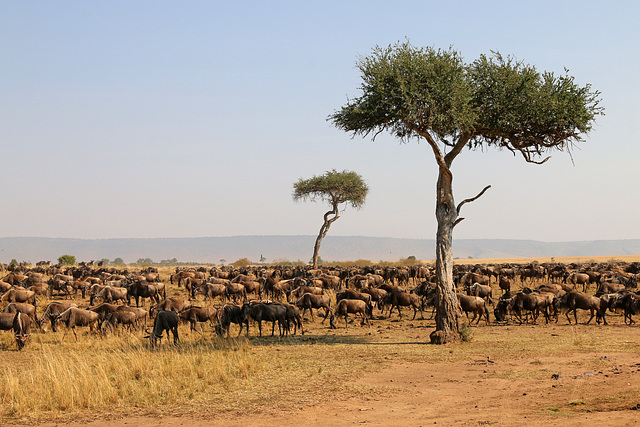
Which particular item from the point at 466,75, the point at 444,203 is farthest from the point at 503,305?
the point at 466,75

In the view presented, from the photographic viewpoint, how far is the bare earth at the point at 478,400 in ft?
30.5

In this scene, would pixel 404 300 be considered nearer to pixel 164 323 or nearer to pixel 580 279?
pixel 164 323

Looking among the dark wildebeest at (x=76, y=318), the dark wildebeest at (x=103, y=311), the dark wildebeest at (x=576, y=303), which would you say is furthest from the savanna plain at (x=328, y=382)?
the dark wildebeest at (x=576, y=303)

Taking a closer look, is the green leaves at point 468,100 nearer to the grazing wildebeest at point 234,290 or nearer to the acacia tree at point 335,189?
the grazing wildebeest at point 234,290

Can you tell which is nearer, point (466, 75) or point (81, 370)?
point (81, 370)

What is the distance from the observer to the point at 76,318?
779 inches

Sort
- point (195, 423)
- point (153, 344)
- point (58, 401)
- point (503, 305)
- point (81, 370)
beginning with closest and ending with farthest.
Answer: point (195, 423)
point (58, 401)
point (81, 370)
point (153, 344)
point (503, 305)

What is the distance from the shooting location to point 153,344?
16.9 meters

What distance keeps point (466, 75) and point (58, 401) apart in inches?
599

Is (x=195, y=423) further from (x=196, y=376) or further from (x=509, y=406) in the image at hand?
(x=509, y=406)

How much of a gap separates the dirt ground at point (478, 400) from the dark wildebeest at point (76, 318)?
33.2 feet

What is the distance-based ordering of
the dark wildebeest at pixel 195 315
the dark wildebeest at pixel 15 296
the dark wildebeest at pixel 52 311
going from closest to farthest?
the dark wildebeest at pixel 52 311 < the dark wildebeest at pixel 195 315 < the dark wildebeest at pixel 15 296

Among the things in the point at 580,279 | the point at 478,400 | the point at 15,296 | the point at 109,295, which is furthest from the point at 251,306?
the point at 580,279

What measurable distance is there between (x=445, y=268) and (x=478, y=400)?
26.6 feet
